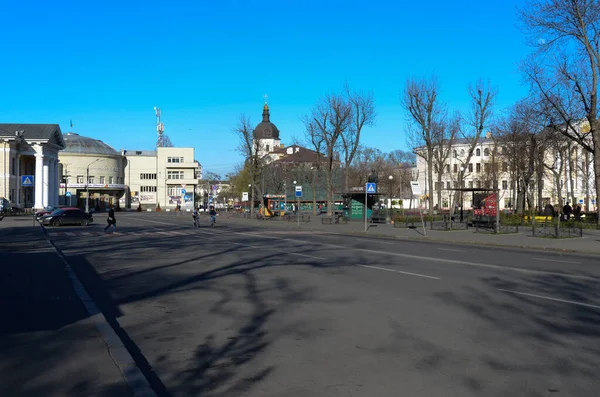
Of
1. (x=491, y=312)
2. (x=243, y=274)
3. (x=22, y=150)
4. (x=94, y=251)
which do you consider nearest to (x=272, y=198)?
(x=22, y=150)

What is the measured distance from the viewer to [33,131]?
8875cm

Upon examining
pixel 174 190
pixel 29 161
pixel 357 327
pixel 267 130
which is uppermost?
pixel 267 130

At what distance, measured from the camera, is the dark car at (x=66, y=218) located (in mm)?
45250

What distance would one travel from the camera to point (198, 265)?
17.2 metres

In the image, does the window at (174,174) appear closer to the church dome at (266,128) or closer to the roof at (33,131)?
the roof at (33,131)

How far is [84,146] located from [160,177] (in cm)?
1713

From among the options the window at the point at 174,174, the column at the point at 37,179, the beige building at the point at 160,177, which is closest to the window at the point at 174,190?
the beige building at the point at 160,177

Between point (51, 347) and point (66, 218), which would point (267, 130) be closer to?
point (66, 218)

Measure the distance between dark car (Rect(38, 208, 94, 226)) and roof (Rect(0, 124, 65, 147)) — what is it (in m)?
45.3

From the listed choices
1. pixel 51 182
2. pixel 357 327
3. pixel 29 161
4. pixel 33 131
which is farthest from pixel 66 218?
pixel 29 161

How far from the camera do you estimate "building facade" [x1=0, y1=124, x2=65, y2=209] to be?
8206 cm

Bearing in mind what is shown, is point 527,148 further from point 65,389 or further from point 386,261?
point 65,389

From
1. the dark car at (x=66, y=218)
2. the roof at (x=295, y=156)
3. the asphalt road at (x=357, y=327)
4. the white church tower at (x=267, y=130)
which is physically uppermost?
the white church tower at (x=267, y=130)

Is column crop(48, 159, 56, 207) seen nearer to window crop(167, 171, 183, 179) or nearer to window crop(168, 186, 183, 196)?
window crop(167, 171, 183, 179)
